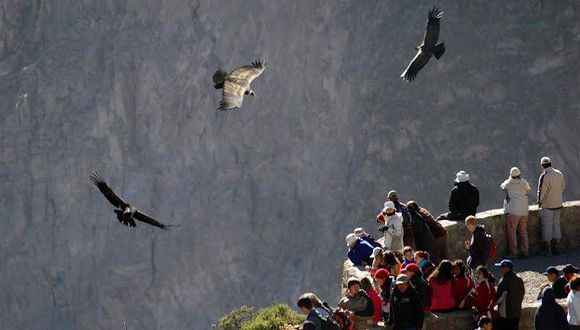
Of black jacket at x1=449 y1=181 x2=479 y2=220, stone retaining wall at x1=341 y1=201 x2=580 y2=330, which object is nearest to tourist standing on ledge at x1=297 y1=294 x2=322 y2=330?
stone retaining wall at x1=341 y1=201 x2=580 y2=330

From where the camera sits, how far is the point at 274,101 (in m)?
64.5

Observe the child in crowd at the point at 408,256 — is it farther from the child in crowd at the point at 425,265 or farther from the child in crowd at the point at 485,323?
the child in crowd at the point at 485,323

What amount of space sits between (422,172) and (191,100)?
1709cm

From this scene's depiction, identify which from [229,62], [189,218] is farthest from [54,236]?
[229,62]

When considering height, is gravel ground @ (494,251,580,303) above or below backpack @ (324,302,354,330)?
above

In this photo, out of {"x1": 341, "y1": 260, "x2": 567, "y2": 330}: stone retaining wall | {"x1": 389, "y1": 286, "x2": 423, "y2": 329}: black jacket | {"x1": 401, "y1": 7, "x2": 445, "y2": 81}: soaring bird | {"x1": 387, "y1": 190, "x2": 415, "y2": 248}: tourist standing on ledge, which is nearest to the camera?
{"x1": 389, "y1": 286, "x2": 423, "y2": 329}: black jacket

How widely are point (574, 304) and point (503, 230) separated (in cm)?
594

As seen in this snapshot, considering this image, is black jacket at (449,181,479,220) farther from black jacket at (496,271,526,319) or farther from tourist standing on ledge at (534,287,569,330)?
tourist standing on ledge at (534,287,569,330)

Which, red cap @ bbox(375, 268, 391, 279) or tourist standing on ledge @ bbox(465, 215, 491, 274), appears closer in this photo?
red cap @ bbox(375, 268, 391, 279)

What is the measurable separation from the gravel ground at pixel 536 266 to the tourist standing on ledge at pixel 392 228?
1.82m

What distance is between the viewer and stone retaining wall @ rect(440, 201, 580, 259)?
54.2ft

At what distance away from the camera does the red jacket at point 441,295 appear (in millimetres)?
12547

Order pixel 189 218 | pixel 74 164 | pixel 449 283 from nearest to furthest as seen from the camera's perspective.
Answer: pixel 449 283
pixel 189 218
pixel 74 164

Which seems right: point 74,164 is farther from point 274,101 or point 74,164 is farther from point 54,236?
point 274,101
